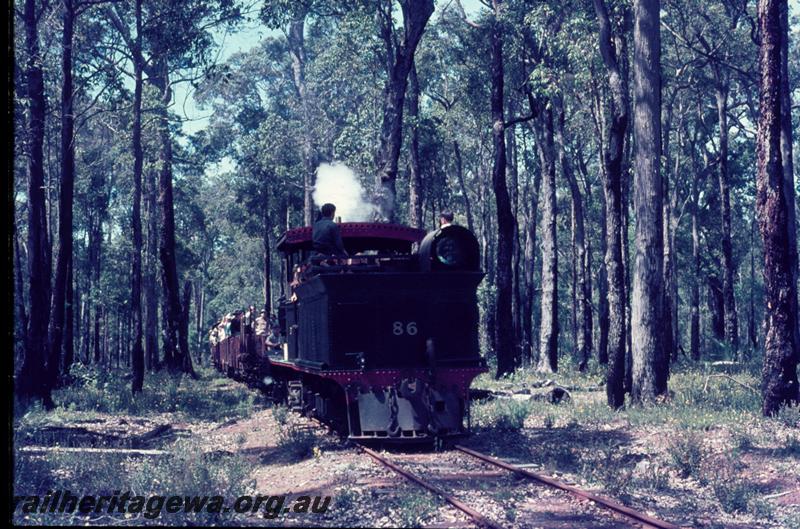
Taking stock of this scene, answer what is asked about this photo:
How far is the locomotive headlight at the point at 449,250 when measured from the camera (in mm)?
11828

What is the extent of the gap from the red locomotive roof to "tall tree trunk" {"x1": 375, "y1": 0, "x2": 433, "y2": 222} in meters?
7.17

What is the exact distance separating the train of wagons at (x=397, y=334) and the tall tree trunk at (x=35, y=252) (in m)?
8.09

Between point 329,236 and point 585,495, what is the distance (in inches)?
216

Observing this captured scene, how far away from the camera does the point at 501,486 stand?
9039mm

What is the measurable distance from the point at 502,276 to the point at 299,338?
10.2 meters

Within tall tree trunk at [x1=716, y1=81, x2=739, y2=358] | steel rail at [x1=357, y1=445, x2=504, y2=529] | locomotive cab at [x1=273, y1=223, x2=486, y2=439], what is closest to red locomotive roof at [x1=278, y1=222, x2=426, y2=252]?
locomotive cab at [x1=273, y1=223, x2=486, y2=439]

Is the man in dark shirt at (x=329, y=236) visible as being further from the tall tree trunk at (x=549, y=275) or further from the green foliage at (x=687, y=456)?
the tall tree trunk at (x=549, y=275)

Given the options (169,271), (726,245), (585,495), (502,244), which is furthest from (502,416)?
(726,245)

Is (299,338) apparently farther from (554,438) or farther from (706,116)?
(706,116)

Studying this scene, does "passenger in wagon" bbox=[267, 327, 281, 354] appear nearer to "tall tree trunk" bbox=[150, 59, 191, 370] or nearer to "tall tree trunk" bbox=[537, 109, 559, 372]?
"tall tree trunk" bbox=[537, 109, 559, 372]

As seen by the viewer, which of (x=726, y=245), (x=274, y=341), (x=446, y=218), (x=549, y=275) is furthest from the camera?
(x=726, y=245)

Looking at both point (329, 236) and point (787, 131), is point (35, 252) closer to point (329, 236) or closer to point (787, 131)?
point (329, 236)
